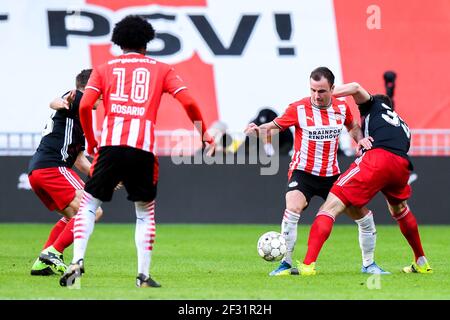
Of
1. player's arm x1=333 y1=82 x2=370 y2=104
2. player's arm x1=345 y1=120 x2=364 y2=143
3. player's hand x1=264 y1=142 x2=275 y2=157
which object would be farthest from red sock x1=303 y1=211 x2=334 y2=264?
player's hand x1=264 y1=142 x2=275 y2=157

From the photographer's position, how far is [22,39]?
947 inches

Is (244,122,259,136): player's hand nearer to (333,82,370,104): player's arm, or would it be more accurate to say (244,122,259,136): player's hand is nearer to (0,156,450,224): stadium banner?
(333,82,370,104): player's arm

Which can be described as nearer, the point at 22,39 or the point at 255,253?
the point at 255,253

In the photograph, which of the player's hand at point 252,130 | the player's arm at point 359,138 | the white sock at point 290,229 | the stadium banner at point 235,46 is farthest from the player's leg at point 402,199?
the stadium banner at point 235,46

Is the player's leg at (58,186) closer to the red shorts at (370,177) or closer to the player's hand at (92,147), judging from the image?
the player's hand at (92,147)

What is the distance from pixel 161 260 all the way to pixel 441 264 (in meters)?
3.07

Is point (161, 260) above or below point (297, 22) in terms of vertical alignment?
below

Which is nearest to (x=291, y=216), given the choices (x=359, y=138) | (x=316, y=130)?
(x=316, y=130)

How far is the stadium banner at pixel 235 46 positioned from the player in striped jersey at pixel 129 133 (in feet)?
46.7

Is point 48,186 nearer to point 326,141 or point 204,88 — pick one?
point 326,141

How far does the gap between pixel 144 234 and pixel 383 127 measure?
2.92 metres

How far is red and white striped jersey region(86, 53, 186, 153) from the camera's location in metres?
9.27

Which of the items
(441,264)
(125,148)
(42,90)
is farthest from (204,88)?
(125,148)

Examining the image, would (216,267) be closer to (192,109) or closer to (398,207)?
(398,207)
